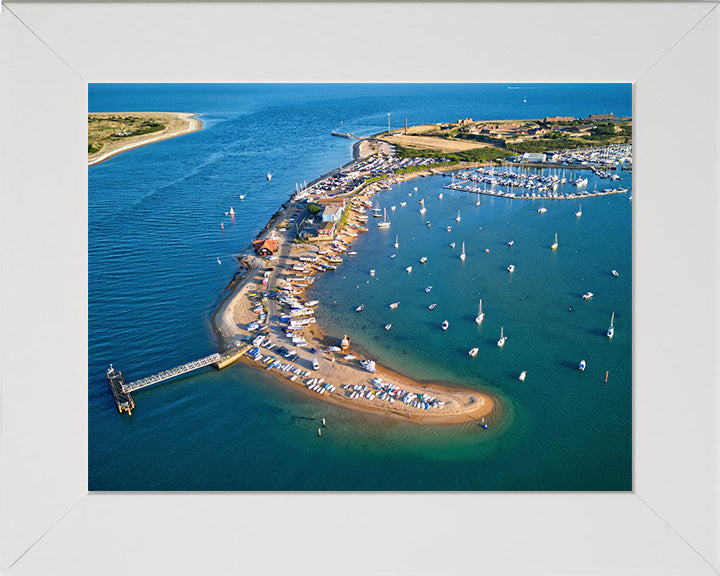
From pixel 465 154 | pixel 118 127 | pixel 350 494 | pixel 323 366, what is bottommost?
pixel 323 366

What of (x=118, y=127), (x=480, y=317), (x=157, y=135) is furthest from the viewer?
(x=118, y=127)

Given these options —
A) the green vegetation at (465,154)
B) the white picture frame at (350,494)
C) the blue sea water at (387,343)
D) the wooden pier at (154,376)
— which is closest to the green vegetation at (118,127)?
the blue sea water at (387,343)

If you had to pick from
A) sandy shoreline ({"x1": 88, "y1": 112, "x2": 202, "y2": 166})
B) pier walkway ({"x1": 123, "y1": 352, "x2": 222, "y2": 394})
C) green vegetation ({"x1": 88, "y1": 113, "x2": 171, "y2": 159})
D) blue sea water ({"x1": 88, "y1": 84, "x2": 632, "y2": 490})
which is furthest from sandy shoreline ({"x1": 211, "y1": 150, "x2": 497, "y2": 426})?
green vegetation ({"x1": 88, "y1": 113, "x2": 171, "y2": 159})

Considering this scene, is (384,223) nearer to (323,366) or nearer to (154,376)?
(323,366)

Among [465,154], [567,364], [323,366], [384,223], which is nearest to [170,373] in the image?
[323,366]

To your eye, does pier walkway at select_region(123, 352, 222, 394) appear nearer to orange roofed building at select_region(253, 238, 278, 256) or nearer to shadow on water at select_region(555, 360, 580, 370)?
orange roofed building at select_region(253, 238, 278, 256)
